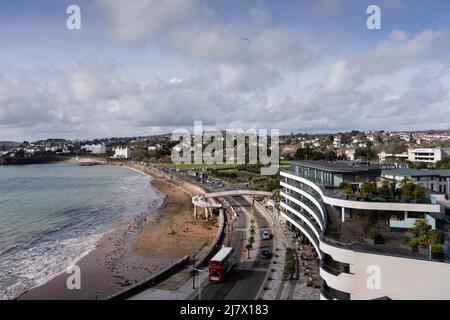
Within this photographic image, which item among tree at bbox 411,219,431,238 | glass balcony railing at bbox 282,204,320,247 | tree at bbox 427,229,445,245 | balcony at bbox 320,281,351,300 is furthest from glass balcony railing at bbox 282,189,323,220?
tree at bbox 427,229,445,245

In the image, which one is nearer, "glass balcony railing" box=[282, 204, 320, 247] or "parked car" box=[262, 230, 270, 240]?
"glass balcony railing" box=[282, 204, 320, 247]

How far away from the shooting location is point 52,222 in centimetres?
6166

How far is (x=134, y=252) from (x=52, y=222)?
23813 millimetres

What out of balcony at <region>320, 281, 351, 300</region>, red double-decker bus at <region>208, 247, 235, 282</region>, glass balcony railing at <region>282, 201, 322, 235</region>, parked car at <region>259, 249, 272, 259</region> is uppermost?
glass balcony railing at <region>282, 201, 322, 235</region>

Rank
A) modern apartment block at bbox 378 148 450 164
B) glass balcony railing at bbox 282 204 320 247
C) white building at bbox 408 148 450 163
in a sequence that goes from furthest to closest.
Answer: modern apartment block at bbox 378 148 450 164 → white building at bbox 408 148 450 163 → glass balcony railing at bbox 282 204 320 247

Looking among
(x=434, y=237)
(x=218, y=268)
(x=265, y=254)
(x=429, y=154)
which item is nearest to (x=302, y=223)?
(x=265, y=254)

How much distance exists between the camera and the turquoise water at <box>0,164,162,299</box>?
3916 centimetres

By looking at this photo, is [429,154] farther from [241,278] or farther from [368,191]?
[241,278]

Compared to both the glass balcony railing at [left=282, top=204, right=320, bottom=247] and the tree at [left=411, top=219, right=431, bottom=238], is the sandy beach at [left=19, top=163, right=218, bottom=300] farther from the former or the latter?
the tree at [left=411, top=219, right=431, bottom=238]

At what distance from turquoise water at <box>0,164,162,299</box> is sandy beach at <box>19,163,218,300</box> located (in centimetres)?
214

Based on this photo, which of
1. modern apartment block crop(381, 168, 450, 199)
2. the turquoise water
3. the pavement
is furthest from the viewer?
the turquoise water

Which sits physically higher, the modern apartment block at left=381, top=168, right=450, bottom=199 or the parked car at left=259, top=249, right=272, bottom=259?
the modern apartment block at left=381, top=168, right=450, bottom=199
